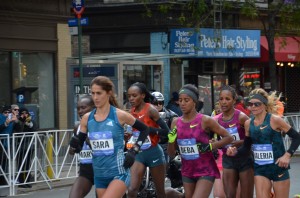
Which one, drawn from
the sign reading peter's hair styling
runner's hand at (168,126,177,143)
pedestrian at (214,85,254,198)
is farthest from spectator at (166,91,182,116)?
runner's hand at (168,126,177,143)

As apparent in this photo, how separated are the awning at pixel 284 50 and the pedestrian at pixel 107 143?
23131mm

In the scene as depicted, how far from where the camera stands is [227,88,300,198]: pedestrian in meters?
9.51

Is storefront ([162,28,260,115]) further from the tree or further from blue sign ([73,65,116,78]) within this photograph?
blue sign ([73,65,116,78])

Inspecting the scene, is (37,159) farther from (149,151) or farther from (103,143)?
(103,143)

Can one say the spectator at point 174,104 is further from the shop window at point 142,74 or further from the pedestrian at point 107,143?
the pedestrian at point 107,143

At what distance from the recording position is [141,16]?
1133 inches

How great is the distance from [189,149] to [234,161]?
1251 millimetres

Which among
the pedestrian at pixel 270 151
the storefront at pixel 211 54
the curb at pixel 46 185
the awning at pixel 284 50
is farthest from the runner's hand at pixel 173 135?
the awning at pixel 284 50

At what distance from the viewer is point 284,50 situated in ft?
107

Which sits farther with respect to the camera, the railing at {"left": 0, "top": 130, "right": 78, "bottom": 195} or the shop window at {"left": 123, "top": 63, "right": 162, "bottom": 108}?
the shop window at {"left": 123, "top": 63, "right": 162, "bottom": 108}

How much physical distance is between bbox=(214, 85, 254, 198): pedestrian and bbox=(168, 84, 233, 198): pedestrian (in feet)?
2.71

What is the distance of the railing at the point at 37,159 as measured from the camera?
1559cm

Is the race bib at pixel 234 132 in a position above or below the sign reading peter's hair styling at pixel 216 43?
below

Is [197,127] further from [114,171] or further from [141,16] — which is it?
[141,16]
